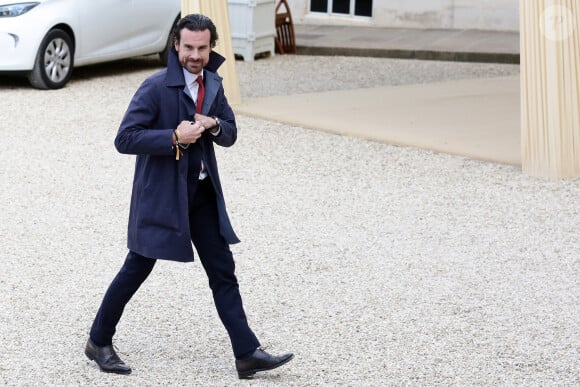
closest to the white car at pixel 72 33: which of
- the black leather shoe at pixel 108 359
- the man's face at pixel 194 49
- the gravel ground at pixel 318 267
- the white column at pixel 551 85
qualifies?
the gravel ground at pixel 318 267

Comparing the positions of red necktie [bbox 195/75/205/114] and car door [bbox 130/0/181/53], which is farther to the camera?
car door [bbox 130/0/181/53]

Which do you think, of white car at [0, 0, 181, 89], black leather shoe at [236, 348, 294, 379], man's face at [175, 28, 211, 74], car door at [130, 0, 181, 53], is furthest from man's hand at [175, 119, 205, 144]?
car door at [130, 0, 181, 53]

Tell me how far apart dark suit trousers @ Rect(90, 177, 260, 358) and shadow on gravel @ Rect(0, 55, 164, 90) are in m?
8.36

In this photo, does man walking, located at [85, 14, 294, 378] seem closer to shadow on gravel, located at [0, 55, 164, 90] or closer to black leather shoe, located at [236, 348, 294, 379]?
black leather shoe, located at [236, 348, 294, 379]

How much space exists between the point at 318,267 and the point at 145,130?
88.5 inches

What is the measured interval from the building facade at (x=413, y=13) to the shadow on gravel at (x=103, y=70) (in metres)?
4.15

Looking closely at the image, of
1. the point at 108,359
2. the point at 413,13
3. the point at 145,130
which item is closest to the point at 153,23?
the point at 413,13

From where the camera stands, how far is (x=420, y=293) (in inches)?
254

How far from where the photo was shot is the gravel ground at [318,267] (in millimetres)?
5445

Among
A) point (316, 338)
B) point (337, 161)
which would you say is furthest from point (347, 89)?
point (316, 338)

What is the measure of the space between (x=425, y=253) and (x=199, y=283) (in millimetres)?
1460

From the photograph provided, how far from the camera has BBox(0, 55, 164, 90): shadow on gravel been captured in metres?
13.4

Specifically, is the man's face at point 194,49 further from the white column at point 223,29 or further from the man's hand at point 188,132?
the white column at point 223,29

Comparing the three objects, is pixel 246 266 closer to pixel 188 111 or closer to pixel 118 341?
pixel 118 341
